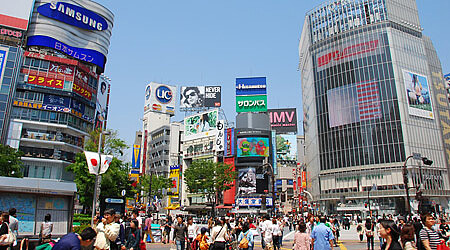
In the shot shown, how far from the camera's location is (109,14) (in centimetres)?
6425

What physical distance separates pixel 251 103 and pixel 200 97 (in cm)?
1535

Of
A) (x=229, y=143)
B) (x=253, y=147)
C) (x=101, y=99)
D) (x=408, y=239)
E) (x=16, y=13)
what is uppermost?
(x=16, y=13)

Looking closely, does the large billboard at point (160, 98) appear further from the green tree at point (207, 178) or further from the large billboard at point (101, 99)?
the green tree at point (207, 178)

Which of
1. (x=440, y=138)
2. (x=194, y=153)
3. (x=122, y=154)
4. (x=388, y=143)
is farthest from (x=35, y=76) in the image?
(x=440, y=138)

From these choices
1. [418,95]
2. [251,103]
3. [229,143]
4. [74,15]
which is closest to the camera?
[74,15]

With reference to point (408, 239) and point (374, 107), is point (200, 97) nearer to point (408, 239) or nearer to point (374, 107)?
point (374, 107)

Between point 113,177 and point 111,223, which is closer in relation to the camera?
point 111,223

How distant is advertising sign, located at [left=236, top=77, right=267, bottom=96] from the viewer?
278ft

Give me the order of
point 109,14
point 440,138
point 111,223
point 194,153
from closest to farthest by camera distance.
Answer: point 111,223, point 109,14, point 440,138, point 194,153

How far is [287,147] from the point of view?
350ft

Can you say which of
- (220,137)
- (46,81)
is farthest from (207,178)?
(46,81)

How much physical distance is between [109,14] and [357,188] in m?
58.4

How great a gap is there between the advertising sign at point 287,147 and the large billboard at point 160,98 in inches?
1361

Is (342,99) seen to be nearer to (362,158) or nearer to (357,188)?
(362,158)
